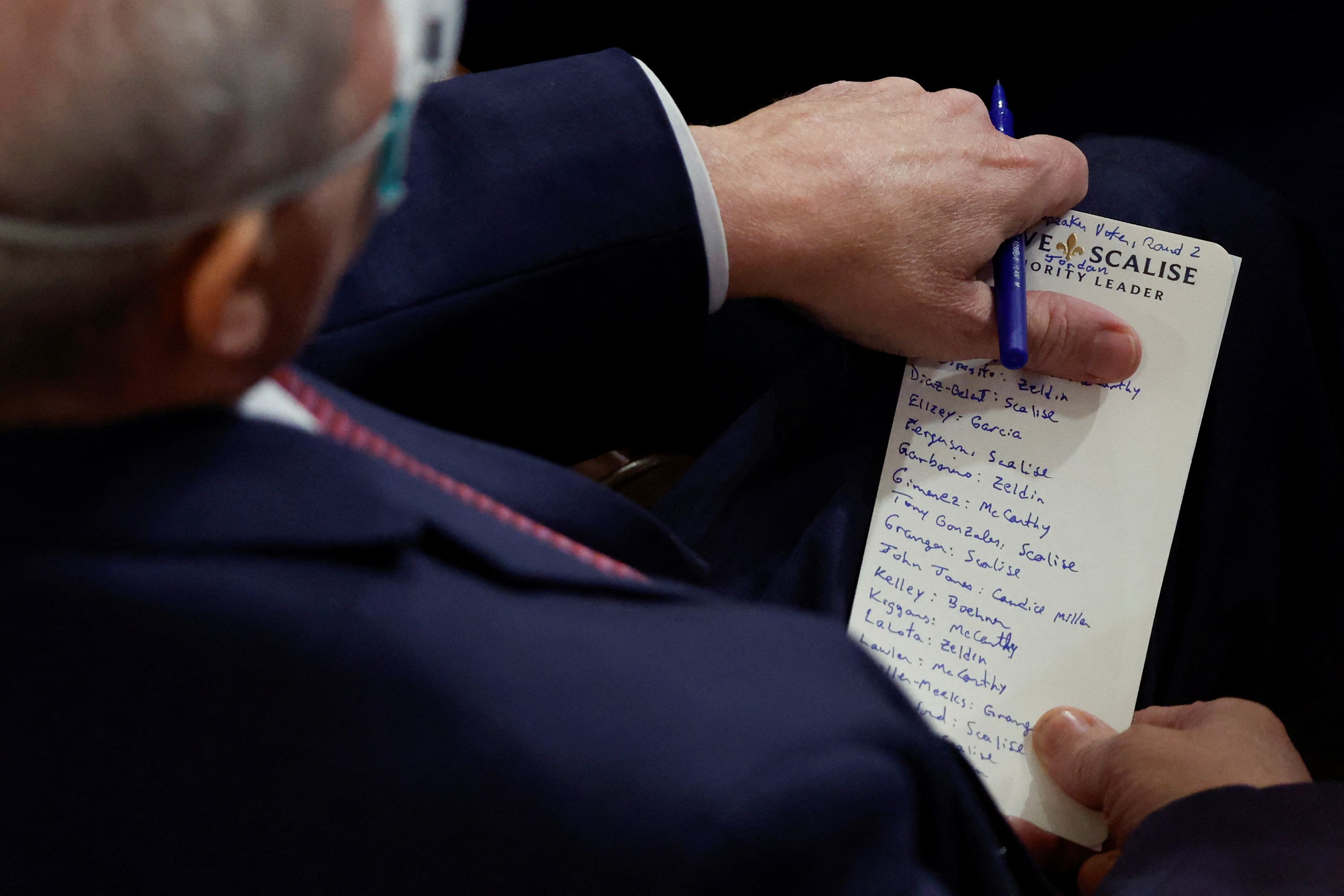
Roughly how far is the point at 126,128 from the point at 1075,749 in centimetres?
63

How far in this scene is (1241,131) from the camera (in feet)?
2.89

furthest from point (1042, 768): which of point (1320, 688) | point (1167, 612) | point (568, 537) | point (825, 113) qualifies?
point (825, 113)

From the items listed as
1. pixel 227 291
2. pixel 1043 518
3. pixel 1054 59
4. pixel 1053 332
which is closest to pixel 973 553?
pixel 1043 518

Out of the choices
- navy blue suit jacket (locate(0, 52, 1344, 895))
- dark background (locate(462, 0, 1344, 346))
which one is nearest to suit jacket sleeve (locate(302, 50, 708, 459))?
navy blue suit jacket (locate(0, 52, 1344, 895))

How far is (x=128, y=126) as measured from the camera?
0.97 ft

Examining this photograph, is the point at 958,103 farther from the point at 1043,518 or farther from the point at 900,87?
the point at 1043,518

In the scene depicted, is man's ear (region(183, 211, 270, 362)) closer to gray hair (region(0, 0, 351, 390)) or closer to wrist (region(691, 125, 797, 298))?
gray hair (region(0, 0, 351, 390))

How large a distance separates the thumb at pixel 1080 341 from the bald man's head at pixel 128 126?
49 cm

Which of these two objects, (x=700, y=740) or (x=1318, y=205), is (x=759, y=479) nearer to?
(x=700, y=740)

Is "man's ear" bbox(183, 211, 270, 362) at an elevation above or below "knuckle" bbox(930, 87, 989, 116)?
below

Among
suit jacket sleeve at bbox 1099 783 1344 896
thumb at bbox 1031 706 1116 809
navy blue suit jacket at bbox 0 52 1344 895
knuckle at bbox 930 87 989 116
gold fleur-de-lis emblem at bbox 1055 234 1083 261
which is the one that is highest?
knuckle at bbox 930 87 989 116

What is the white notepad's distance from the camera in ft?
2.18

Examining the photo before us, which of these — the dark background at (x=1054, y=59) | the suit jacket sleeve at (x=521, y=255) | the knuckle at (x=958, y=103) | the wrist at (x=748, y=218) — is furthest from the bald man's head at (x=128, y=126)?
the dark background at (x=1054, y=59)

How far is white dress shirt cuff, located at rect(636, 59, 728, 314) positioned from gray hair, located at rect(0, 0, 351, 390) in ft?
1.25
